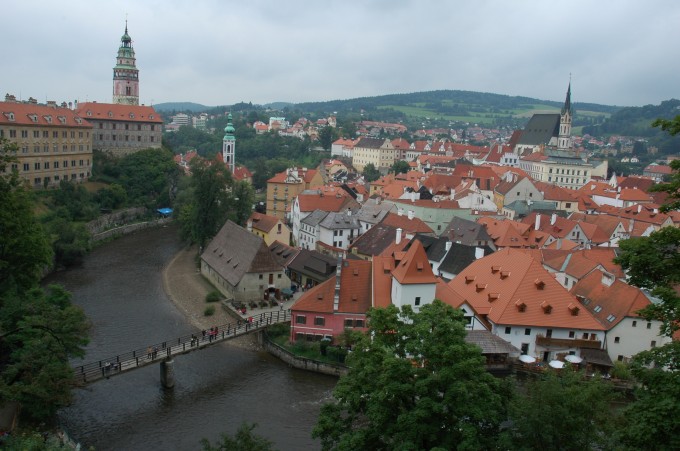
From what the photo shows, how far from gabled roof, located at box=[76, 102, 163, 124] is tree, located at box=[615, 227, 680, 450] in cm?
8411

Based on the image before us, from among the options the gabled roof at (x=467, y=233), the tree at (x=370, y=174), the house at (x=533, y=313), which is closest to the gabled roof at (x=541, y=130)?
the tree at (x=370, y=174)

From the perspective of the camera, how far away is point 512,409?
651 inches

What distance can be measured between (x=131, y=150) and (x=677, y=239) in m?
86.1

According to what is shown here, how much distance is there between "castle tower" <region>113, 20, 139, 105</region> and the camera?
111875 mm

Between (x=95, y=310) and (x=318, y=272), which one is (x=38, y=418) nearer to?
(x=95, y=310)

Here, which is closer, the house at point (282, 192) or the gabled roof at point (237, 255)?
the gabled roof at point (237, 255)

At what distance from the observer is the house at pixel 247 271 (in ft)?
133

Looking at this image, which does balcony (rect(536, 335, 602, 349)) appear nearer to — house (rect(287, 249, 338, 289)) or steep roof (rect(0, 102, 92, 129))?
house (rect(287, 249, 338, 289))

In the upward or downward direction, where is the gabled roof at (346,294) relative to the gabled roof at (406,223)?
downward

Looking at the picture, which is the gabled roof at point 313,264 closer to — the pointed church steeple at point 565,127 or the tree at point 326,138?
the pointed church steeple at point 565,127

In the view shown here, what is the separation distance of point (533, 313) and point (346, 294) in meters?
10.5

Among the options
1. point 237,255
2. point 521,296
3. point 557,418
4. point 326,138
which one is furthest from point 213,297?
point 326,138

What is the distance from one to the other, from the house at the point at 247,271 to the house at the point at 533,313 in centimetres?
1283

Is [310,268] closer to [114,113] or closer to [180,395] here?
[180,395]
